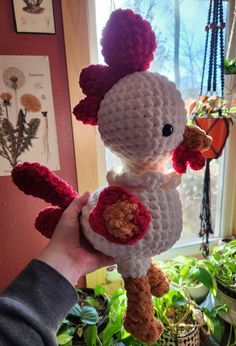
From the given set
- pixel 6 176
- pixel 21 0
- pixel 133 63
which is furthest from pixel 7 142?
pixel 133 63

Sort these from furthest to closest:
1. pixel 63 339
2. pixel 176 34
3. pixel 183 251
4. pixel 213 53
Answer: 1. pixel 183 251
2. pixel 176 34
3. pixel 213 53
4. pixel 63 339

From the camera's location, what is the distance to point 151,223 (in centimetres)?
38

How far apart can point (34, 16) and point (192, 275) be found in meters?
0.97

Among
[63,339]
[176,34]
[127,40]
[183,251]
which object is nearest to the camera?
[127,40]

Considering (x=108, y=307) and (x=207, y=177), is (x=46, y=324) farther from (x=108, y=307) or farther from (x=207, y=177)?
(x=207, y=177)

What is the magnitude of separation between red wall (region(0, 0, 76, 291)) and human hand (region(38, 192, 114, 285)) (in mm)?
366

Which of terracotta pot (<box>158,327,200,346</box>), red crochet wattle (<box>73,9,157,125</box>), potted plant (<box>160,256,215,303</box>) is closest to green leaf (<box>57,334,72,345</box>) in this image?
terracotta pot (<box>158,327,200,346</box>)

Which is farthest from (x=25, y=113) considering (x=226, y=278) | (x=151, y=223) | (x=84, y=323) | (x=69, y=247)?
(x=226, y=278)

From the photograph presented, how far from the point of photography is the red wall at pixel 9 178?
0.71 meters

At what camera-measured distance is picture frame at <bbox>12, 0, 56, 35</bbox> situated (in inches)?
27.0

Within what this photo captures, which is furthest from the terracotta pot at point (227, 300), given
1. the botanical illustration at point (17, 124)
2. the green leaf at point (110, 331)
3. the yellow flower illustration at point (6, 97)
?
the yellow flower illustration at point (6, 97)

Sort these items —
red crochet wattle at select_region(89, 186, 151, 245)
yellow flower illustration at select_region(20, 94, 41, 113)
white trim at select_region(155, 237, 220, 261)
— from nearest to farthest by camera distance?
red crochet wattle at select_region(89, 186, 151, 245) → yellow flower illustration at select_region(20, 94, 41, 113) → white trim at select_region(155, 237, 220, 261)

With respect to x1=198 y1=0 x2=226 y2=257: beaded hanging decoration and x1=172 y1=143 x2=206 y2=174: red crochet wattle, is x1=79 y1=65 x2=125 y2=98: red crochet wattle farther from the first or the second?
x1=198 y1=0 x2=226 y2=257: beaded hanging decoration

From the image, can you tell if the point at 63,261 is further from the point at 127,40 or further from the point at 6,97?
the point at 6,97
